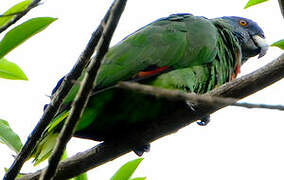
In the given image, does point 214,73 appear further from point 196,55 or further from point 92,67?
point 92,67

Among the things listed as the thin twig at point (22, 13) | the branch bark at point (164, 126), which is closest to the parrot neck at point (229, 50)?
the branch bark at point (164, 126)

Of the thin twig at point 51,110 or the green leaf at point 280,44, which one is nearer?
the thin twig at point 51,110

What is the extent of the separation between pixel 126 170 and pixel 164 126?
0.38m

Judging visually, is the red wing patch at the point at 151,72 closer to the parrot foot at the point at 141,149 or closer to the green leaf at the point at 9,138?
the parrot foot at the point at 141,149

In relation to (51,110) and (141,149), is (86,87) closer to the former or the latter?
(51,110)

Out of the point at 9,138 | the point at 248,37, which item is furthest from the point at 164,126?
the point at 248,37

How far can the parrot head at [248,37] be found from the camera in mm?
4367

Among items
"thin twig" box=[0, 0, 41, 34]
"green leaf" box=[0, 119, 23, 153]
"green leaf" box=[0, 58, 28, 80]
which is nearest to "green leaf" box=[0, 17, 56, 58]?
"green leaf" box=[0, 58, 28, 80]

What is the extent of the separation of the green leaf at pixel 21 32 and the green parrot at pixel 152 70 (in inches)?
15.9

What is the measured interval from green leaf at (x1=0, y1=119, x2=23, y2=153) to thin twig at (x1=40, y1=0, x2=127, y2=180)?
3.60 feet

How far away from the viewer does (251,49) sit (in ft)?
14.5

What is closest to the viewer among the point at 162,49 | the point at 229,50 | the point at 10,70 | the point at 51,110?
the point at 51,110

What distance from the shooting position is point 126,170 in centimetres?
295

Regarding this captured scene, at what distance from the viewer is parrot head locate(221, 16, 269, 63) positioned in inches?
Result: 172
